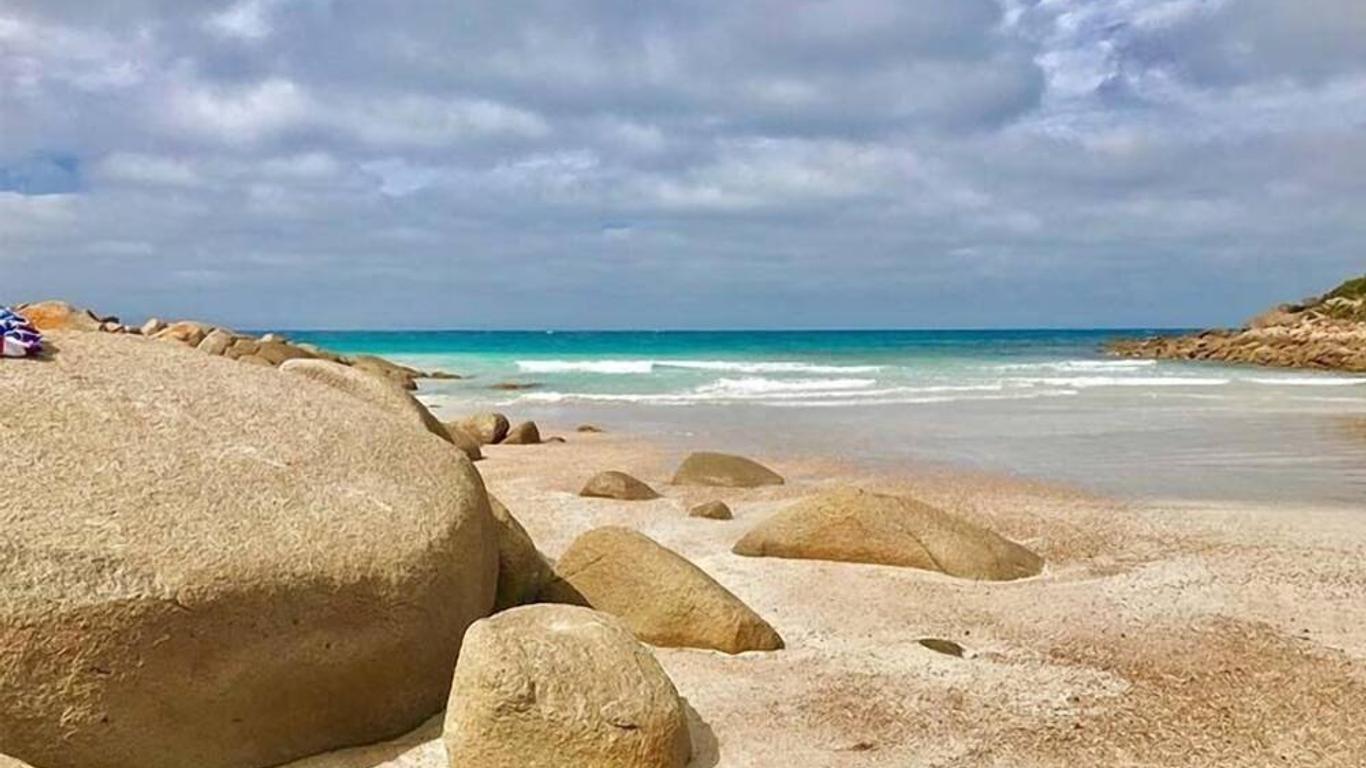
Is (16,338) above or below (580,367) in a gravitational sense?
above

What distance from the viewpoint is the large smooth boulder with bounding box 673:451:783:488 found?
12.8 meters

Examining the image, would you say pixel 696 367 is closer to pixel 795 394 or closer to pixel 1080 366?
pixel 1080 366

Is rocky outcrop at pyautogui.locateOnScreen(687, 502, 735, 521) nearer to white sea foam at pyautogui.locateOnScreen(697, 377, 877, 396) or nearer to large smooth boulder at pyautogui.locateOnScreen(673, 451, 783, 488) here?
large smooth boulder at pyautogui.locateOnScreen(673, 451, 783, 488)

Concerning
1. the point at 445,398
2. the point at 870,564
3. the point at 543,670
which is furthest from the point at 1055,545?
the point at 445,398

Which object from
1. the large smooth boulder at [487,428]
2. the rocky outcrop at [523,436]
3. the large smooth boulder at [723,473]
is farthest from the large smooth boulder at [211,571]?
the rocky outcrop at [523,436]

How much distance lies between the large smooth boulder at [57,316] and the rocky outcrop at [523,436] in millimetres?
10827

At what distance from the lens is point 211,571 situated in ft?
14.0

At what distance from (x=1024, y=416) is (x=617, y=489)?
13181 mm

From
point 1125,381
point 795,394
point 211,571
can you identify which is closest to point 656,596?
point 211,571

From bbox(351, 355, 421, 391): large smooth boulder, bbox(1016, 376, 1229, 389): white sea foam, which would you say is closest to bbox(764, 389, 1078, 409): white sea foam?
bbox(1016, 376, 1229, 389): white sea foam

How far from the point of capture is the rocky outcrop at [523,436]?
1778 centimetres

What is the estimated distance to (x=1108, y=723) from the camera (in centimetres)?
540

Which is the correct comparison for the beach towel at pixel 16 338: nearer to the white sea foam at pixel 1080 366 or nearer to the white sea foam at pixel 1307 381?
the white sea foam at pixel 1307 381

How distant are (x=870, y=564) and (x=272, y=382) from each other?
466 centimetres
